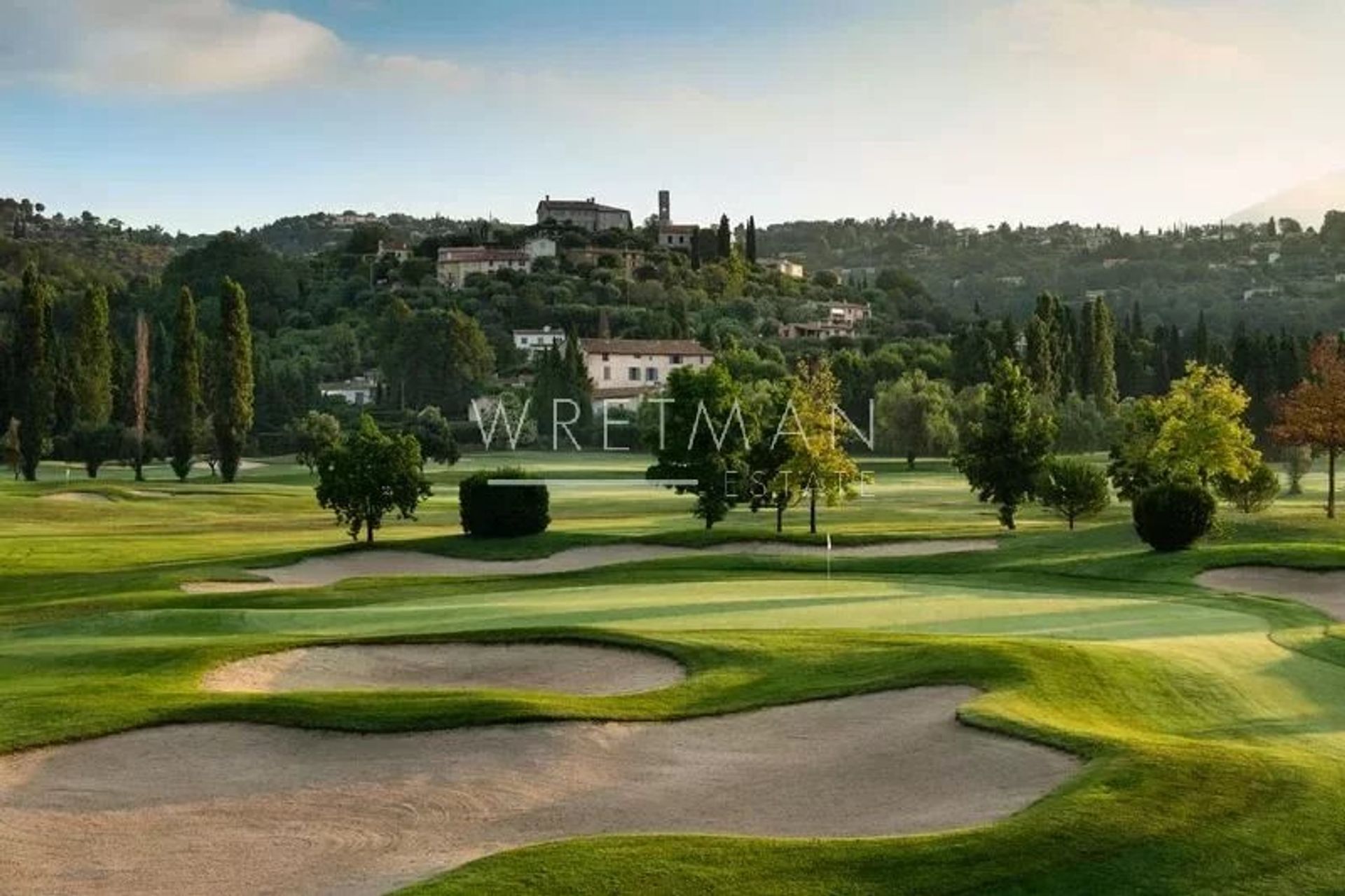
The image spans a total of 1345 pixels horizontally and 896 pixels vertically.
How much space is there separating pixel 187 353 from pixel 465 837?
85766 millimetres

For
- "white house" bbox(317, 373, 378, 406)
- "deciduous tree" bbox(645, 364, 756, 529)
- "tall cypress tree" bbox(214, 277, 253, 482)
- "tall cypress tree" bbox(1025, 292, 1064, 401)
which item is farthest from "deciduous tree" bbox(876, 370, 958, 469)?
"white house" bbox(317, 373, 378, 406)

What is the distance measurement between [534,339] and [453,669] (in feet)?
474

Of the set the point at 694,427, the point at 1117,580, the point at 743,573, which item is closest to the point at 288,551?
the point at 694,427

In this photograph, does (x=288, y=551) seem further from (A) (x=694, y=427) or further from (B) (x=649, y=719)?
(B) (x=649, y=719)

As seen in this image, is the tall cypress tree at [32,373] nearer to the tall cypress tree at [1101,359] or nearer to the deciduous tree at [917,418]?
the deciduous tree at [917,418]

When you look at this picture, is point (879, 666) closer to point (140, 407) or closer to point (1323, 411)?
point (1323, 411)

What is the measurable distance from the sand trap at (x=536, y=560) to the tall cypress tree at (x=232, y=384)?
46.1m

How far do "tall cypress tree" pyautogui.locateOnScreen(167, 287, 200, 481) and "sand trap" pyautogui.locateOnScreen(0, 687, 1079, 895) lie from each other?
78.4m

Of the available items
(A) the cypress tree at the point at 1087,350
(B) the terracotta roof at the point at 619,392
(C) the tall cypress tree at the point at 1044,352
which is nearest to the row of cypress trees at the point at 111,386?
(B) the terracotta roof at the point at 619,392

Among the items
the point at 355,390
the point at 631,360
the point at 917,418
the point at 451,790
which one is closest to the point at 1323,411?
the point at 451,790

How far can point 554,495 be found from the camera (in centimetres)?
8200

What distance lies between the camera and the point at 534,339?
167500 mm

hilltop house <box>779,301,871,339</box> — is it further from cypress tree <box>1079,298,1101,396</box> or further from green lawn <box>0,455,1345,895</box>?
green lawn <box>0,455,1345,895</box>

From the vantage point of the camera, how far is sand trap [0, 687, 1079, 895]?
13.8 metres
